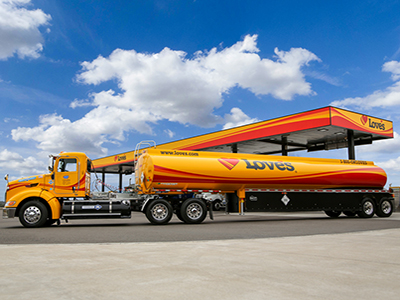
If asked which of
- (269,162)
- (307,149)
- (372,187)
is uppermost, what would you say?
(307,149)

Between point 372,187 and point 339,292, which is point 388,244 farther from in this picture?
point 372,187

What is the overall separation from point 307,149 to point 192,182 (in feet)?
62.1

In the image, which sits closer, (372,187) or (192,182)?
(192,182)

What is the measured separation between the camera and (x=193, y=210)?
48.2ft

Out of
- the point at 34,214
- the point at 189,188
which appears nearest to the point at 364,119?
the point at 189,188

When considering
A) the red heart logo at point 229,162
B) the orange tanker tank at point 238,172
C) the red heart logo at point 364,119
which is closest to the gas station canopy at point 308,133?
the red heart logo at point 364,119

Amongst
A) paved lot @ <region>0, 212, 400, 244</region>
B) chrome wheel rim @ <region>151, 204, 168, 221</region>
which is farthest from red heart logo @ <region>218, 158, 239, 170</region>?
chrome wheel rim @ <region>151, 204, 168, 221</region>

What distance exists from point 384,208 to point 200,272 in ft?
61.4

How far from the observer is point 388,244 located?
797 centimetres

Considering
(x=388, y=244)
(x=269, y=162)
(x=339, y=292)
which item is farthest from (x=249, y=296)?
(x=269, y=162)

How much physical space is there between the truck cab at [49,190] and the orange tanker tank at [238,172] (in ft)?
8.83

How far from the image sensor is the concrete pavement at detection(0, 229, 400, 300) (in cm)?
389

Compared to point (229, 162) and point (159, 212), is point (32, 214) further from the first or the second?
point (229, 162)

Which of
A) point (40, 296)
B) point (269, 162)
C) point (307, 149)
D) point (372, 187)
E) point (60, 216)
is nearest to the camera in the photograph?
point (40, 296)
